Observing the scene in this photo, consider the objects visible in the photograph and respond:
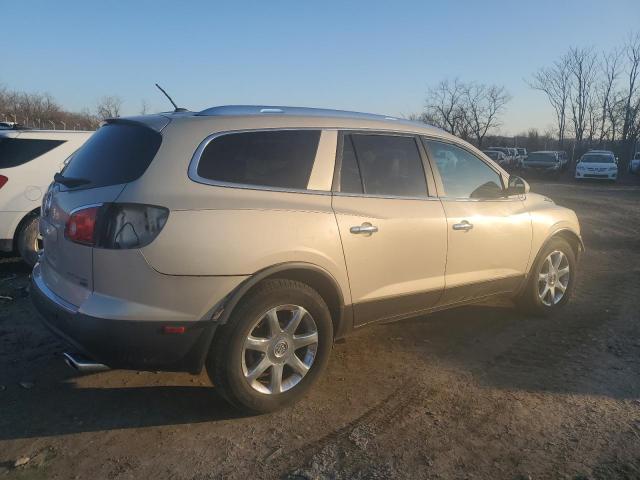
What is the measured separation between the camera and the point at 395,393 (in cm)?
375

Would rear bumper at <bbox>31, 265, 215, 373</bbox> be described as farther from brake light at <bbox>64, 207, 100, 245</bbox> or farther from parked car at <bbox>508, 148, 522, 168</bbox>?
parked car at <bbox>508, 148, 522, 168</bbox>

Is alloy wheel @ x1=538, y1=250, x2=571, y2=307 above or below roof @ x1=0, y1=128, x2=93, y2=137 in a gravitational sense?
below

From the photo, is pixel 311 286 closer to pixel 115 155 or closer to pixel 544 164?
pixel 115 155

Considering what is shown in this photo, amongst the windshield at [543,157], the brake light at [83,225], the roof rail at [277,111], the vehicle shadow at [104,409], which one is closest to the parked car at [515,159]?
the windshield at [543,157]

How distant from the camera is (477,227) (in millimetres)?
4488

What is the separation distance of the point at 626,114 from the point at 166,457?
4991 centimetres

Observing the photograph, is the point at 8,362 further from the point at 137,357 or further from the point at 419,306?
the point at 419,306

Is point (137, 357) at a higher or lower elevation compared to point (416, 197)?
lower

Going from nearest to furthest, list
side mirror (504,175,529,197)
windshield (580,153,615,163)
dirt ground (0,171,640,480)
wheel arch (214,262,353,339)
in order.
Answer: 1. dirt ground (0,171,640,480)
2. wheel arch (214,262,353,339)
3. side mirror (504,175,529,197)
4. windshield (580,153,615,163)

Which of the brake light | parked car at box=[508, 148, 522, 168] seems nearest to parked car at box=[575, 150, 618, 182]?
parked car at box=[508, 148, 522, 168]

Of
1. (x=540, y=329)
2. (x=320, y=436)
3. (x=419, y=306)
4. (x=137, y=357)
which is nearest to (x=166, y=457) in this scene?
(x=137, y=357)

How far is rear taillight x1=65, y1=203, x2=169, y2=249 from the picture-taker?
2934 millimetres

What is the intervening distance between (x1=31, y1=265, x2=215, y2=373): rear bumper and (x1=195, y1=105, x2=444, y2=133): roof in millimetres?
1329

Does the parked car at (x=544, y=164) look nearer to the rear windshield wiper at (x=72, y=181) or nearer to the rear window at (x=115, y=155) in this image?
the rear window at (x=115, y=155)
